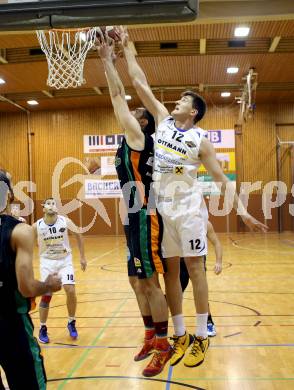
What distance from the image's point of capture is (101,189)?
987 inches

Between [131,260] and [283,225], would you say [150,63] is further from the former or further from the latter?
[131,260]

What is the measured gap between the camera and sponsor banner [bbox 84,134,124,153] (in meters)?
25.2

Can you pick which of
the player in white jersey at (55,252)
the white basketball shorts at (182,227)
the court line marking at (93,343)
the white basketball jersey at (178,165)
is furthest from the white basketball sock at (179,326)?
the player in white jersey at (55,252)

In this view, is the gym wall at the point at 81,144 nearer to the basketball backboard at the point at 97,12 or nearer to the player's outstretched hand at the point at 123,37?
the player's outstretched hand at the point at 123,37

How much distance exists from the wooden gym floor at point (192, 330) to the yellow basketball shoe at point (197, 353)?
45.7 inches

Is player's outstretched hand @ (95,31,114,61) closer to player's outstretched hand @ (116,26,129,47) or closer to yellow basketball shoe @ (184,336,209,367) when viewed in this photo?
player's outstretched hand @ (116,26,129,47)

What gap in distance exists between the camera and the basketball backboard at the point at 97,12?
381 cm

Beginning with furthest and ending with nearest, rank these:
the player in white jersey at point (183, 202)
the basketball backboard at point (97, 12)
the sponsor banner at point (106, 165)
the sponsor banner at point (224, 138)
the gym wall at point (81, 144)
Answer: the sponsor banner at point (106, 165)
the gym wall at point (81, 144)
the sponsor banner at point (224, 138)
the player in white jersey at point (183, 202)
the basketball backboard at point (97, 12)

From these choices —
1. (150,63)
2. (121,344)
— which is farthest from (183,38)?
(121,344)

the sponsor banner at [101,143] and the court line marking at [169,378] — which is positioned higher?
the sponsor banner at [101,143]

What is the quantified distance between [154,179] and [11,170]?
2219 centimetres

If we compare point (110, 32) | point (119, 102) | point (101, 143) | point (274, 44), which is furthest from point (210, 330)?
point (101, 143)

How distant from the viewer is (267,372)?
5.79 m

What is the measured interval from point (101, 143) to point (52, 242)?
17679mm
